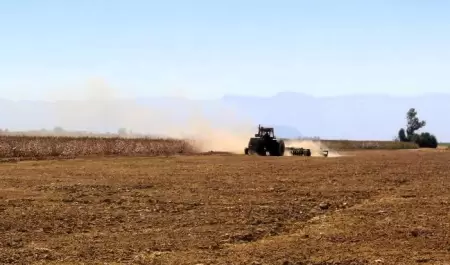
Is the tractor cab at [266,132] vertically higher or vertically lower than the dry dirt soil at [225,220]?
higher

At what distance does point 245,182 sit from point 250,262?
13328 mm

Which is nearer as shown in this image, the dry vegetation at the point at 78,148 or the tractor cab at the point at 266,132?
the dry vegetation at the point at 78,148

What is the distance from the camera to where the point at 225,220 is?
595 inches

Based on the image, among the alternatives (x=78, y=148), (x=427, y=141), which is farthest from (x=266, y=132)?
(x=427, y=141)

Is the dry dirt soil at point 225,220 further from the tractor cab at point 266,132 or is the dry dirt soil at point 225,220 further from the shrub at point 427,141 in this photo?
the shrub at point 427,141

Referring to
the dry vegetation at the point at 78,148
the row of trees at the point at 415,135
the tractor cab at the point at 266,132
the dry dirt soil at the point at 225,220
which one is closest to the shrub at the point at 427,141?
the row of trees at the point at 415,135

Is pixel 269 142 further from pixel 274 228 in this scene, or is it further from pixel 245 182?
pixel 274 228

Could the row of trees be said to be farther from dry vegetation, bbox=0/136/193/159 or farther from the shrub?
dry vegetation, bbox=0/136/193/159

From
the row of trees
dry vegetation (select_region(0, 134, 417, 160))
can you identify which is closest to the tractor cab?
dry vegetation (select_region(0, 134, 417, 160))

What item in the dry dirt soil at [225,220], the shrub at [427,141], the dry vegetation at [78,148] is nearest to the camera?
the dry dirt soil at [225,220]

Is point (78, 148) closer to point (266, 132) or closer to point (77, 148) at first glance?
point (77, 148)

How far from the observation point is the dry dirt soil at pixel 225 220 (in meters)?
11.5

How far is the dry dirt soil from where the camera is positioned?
11484 mm

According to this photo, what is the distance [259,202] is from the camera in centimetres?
1819
